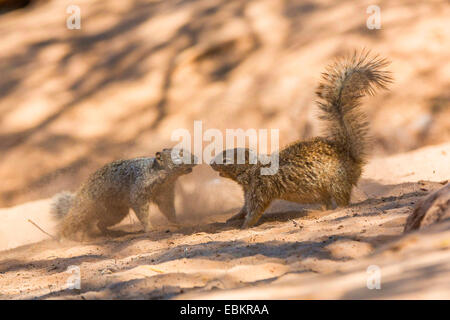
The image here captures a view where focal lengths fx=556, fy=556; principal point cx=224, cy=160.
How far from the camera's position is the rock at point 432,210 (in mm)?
3445

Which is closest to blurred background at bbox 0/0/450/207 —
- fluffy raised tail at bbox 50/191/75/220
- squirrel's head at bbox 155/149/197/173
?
fluffy raised tail at bbox 50/191/75/220

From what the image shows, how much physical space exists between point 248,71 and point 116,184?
135 inches

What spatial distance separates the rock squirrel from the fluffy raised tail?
2.4 inches

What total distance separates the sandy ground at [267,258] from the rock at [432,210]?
0.19m

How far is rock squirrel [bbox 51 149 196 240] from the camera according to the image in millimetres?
6242

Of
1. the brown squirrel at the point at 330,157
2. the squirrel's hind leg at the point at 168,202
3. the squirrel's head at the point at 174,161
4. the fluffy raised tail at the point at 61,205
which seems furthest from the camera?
the fluffy raised tail at the point at 61,205

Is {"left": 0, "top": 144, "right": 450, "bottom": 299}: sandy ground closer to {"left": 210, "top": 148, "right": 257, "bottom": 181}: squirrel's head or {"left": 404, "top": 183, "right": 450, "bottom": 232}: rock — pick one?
{"left": 404, "top": 183, "right": 450, "bottom": 232}: rock

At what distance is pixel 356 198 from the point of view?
6750 millimetres

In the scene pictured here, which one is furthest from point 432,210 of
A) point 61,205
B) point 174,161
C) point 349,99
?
point 61,205

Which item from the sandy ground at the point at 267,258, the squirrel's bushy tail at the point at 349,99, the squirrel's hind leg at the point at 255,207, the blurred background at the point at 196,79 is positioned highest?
the blurred background at the point at 196,79

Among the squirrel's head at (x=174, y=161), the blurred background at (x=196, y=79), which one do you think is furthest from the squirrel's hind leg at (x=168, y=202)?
the blurred background at (x=196, y=79)

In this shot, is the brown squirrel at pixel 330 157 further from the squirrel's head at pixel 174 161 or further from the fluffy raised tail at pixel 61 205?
the fluffy raised tail at pixel 61 205

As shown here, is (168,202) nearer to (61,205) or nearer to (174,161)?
(174,161)
